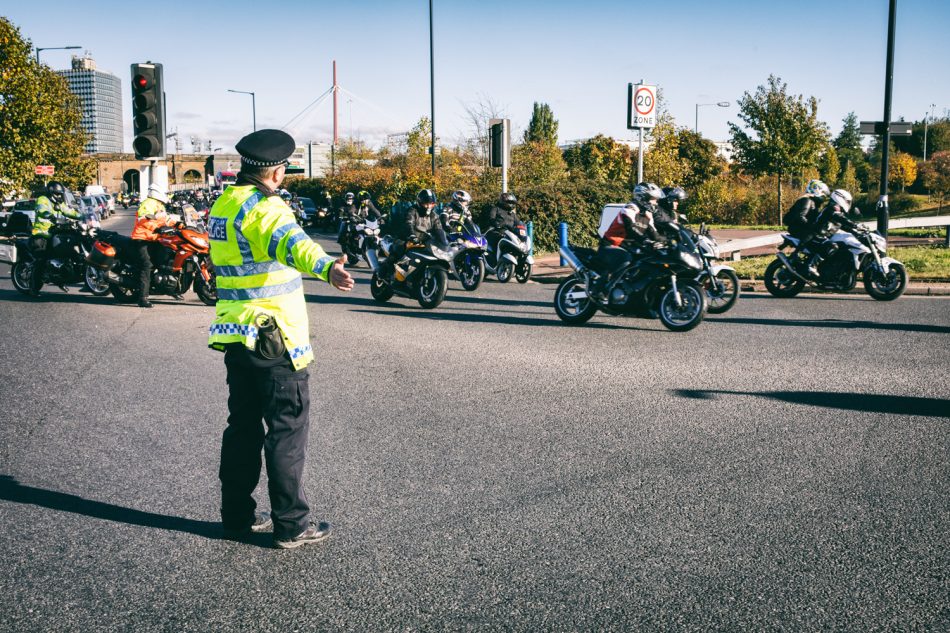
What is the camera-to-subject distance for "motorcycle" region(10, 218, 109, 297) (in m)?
13.4

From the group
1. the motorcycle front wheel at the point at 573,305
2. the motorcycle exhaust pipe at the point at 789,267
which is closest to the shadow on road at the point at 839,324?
the motorcycle front wheel at the point at 573,305

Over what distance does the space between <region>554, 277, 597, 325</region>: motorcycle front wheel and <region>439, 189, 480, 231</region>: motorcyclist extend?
191 inches

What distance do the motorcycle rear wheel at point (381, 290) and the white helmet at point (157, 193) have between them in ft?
11.0

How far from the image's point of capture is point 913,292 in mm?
13297

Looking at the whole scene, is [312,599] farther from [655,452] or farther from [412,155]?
[412,155]

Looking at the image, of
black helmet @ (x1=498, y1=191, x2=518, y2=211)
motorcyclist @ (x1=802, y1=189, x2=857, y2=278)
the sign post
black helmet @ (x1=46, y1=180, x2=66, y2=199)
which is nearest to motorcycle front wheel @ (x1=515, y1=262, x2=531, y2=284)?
black helmet @ (x1=498, y1=191, x2=518, y2=211)

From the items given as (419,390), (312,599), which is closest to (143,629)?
(312,599)

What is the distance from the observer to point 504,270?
53.3 ft

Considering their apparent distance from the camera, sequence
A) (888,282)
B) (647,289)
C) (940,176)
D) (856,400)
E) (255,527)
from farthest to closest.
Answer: (940,176) < (888,282) < (647,289) < (856,400) < (255,527)

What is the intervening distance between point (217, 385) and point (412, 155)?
31626mm

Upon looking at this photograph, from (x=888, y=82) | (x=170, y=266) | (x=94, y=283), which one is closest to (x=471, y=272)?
(x=170, y=266)

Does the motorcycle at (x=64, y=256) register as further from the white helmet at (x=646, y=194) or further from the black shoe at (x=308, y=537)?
the black shoe at (x=308, y=537)

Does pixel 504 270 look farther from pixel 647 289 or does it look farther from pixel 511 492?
pixel 511 492

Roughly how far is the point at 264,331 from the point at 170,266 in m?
9.81
